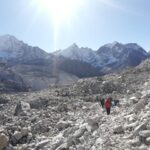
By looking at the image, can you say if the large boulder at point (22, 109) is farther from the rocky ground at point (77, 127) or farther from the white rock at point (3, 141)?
the white rock at point (3, 141)

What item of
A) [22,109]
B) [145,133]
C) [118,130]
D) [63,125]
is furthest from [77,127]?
[22,109]

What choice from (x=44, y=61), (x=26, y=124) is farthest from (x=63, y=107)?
(x=44, y=61)

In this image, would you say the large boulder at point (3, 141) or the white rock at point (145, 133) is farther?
the large boulder at point (3, 141)

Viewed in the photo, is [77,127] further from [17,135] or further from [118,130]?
[17,135]

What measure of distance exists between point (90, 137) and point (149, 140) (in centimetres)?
346

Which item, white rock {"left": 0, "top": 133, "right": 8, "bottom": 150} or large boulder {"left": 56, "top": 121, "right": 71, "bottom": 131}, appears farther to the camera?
large boulder {"left": 56, "top": 121, "right": 71, "bottom": 131}

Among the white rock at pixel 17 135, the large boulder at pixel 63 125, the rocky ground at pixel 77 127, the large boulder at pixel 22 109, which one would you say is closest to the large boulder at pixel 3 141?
the rocky ground at pixel 77 127

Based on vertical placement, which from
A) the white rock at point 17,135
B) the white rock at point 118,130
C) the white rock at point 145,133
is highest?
the white rock at point 145,133

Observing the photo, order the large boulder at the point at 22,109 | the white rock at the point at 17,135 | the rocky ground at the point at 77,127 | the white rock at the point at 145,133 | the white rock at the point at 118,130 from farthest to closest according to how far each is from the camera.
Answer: the large boulder at the point at 22,109 → the white rock at the point at 17,135 → the white rock at the point at 118,130 → the rocky ground at the point at 77,127 → the white rock at the point at 145,133

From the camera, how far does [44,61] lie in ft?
606

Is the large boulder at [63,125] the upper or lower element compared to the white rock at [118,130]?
lower

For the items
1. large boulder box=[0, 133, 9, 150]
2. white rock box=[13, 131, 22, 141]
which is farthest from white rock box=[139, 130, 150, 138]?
white rock box=[13, 131, 22, 141]

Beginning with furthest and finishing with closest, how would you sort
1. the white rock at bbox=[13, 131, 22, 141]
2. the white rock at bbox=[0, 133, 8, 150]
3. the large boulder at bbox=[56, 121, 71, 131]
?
the large boulder at bbox=[56, 121, 71, 131] → the white rock at bbox=[13, 131, 22, 141] → the white rock at bbox=[0, 133, 8, 150]

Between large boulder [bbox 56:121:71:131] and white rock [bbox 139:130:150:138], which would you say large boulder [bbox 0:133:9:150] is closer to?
large boulder [bbox 56:121:71:131]
